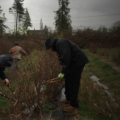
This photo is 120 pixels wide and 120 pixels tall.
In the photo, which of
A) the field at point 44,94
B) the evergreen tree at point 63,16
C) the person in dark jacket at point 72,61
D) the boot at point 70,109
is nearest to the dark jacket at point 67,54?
the person in dark jacket at point 72,61

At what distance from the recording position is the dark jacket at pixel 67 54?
2.24 metres

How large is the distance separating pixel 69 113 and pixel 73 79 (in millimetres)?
824

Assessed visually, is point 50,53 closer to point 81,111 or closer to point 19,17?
point 81,111

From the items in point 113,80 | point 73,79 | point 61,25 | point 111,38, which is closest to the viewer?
point 73,79

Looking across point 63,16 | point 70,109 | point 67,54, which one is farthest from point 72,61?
point 63,16

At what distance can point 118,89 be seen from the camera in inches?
154

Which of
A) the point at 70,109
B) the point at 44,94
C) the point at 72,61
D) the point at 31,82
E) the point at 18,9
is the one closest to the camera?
the point at 31,82

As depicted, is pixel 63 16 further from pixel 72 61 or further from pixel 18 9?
pixel 72 61

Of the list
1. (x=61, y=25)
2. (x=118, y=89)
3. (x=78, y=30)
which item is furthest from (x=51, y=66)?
(x=61, y=25)

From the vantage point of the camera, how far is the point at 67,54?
223 cm

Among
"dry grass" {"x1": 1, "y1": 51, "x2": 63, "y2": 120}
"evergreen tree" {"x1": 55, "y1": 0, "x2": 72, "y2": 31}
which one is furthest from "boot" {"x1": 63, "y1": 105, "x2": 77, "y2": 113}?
A: "evergreen tree" {"x1": 55, "y1": 0, "x2": 72, "y2": 31}

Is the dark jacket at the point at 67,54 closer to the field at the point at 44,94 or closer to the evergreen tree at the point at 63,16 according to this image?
the field at the point at 44,94

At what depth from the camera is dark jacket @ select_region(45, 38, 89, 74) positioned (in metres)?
2.24

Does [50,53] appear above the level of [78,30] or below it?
below
